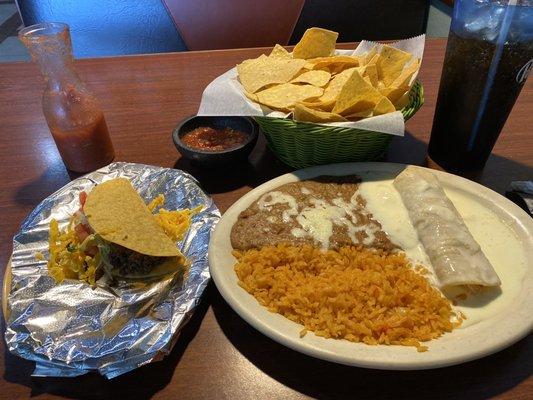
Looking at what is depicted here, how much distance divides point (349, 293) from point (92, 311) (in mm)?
557

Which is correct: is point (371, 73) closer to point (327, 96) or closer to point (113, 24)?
point (327, 96)

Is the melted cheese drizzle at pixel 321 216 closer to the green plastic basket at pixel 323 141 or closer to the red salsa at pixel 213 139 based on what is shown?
the green plastic basket at pixel 323 141

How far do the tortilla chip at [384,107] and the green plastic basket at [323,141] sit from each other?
0.19 feet

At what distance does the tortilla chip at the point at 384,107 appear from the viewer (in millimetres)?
1135

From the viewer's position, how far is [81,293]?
941 millimetres

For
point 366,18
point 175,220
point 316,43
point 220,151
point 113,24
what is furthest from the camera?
point 366,18

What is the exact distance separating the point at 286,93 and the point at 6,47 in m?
4.82

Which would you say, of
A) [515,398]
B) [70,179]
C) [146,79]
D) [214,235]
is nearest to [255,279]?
[214,235]

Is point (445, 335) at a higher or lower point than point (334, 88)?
lower

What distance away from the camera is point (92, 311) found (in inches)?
35.5

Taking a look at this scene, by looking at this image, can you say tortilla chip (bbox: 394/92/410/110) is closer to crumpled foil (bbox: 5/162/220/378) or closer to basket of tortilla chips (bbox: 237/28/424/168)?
basket of tortilla chips (bbox: 237/28/424/168)

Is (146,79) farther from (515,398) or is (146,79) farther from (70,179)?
(515,398)

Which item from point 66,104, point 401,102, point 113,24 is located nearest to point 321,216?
point 401,102

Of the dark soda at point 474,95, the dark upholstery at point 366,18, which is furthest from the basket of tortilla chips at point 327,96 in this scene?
the dark upholstery at point 366,18
